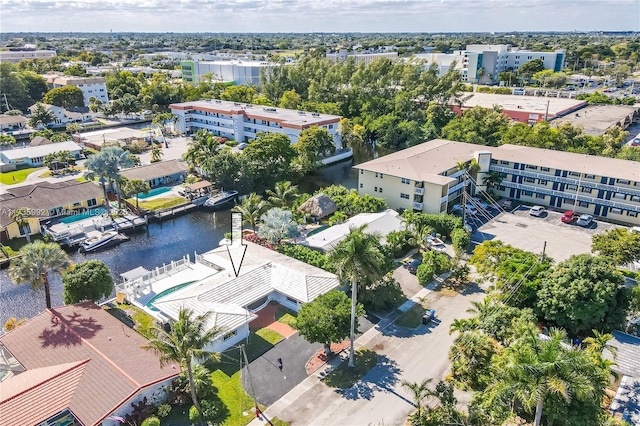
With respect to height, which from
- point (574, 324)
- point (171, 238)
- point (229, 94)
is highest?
point (229, 94)

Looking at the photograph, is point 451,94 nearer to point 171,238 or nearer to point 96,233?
point 171,238

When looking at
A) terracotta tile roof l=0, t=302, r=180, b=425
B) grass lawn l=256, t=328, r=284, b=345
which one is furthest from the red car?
terracotta tile roof l=0, t=302, r=180, b=425

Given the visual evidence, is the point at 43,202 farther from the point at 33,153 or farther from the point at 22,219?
the point at 33,153

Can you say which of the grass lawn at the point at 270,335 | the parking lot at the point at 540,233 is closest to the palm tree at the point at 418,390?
the grass lawn at the point at 270,335

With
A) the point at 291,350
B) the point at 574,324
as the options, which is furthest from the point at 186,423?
the point at 574,324

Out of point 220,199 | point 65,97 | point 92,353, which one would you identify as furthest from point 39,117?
point 92,353

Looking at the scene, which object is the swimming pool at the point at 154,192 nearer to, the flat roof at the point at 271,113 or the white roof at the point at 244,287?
the flat roof at the point at 271,113
